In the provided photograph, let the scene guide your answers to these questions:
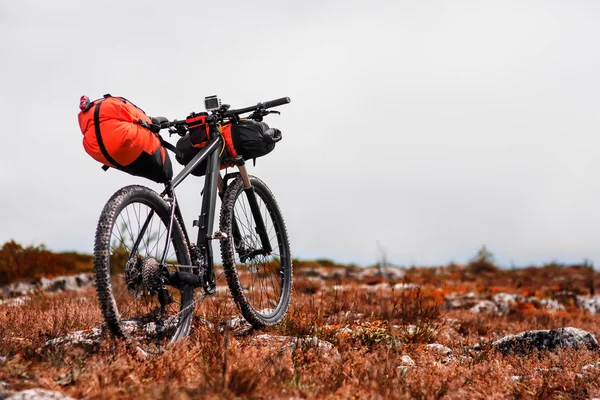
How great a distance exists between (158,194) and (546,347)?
476cm

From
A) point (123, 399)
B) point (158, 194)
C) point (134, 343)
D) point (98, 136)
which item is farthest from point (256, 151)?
point (123, 399)

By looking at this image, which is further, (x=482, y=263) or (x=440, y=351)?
(x=482, y=263)

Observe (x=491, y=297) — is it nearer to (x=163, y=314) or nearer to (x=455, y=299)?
(x=455, y=299)

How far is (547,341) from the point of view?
675 centimetres

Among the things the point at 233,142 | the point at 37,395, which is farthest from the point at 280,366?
the point at 233,142

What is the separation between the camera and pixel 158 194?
15.5 feet

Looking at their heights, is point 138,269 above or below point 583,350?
above

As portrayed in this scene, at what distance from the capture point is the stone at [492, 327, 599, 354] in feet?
21.7

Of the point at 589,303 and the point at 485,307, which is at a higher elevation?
the point at 485,307

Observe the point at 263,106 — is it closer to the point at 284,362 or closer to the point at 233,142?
the point at 233,142

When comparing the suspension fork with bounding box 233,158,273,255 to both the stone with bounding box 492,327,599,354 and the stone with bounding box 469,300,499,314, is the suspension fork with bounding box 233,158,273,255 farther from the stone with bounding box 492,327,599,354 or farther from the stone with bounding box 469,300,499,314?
the stone with bounding box 469,300,499,314

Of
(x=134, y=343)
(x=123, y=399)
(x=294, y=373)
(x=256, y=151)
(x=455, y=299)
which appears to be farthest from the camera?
(x=455, y=299)

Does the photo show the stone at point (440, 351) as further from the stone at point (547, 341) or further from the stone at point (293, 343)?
the stone at point (293, 343)

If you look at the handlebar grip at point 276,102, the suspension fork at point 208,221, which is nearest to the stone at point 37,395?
the suspension fork at point 208,221
